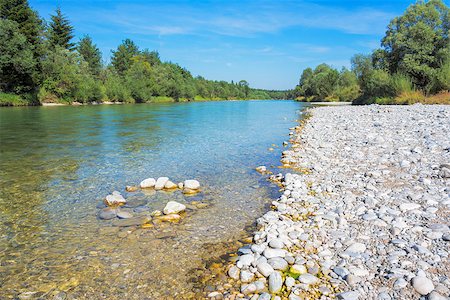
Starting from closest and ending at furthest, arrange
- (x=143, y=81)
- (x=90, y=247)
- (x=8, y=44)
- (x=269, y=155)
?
(x=90, y=247)
(x=269, y=155)
(x=8, y=44)
(x=143, y=81)

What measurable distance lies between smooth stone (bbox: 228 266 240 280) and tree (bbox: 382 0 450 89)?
42646 mm

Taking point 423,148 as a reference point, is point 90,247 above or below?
below

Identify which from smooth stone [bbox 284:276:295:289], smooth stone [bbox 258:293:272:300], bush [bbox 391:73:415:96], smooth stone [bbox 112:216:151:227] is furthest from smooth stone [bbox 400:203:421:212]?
bush [bbox 391:73:415:96]

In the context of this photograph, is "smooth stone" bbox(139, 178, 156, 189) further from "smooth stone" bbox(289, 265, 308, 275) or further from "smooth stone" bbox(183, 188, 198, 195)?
"smooth stone" bbox(289, 265, 308, 275)

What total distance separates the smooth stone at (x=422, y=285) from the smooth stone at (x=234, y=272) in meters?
1.98

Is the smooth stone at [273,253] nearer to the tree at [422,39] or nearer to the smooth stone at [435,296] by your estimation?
the smooth stone at [435,296]

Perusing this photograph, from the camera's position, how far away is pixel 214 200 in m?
6.88

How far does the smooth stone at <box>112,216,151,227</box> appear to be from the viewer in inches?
219

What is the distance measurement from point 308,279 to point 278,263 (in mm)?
459

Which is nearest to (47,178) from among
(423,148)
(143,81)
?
(423,148)

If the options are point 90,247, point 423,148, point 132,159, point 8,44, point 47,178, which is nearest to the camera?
point 90,247

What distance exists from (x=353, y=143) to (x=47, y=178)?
10.8m

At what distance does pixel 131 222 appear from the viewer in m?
5.64

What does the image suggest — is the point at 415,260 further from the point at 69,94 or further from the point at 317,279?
the point at 69,94
